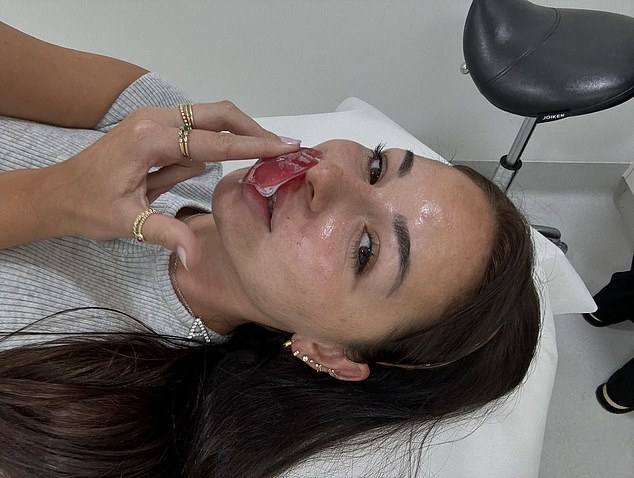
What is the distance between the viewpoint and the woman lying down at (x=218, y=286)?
79 cm

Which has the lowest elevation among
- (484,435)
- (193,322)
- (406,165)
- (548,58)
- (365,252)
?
(484,435)

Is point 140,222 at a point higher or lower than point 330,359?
higher

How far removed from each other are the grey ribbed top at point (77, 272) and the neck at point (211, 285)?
28 mm

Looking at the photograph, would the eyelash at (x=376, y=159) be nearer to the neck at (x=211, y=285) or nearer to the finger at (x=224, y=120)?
the finger at (x=224, y=120)

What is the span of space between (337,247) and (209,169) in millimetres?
567

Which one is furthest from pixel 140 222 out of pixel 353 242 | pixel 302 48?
pixel 302 48

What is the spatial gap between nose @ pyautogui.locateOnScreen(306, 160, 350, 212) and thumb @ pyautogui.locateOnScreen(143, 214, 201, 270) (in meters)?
0.20

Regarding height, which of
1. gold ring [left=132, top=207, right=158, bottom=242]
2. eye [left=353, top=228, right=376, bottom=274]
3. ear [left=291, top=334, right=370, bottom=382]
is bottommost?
ear [left=291, top=334, right=370, bottom=382]

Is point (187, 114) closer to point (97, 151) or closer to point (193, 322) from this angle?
point (97, 151)

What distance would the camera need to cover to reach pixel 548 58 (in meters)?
1.23

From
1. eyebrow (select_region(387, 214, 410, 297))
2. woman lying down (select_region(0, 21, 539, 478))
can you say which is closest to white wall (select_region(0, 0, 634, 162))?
woman lying down (select_region(0, 21, 539, 478))

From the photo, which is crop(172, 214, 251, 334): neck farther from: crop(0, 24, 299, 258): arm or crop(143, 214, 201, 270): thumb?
crop(143, 214, 201, 270): thumb

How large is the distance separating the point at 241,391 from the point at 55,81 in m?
0.69

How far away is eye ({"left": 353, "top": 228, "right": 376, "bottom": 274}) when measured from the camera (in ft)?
2.68
